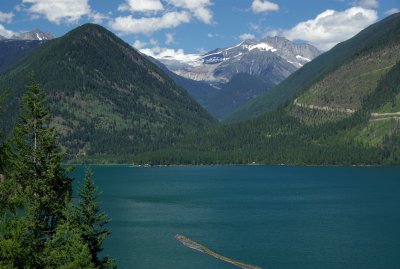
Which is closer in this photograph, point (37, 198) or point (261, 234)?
point (37, 198)

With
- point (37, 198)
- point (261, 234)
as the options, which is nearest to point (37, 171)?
point (37, 198)

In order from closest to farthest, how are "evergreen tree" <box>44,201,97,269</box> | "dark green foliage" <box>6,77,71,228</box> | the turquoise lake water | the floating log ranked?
"evergreen tree" <box>44,201,97,269</box> < "dark green foliage" <box>6,77,71,228</box> < the floating log < the turquoise lake water

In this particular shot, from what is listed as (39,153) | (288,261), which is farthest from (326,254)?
(39,153)

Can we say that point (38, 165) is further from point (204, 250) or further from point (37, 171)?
point (204, 250)

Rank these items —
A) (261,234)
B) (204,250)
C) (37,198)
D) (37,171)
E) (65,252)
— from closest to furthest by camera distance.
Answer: (65,252), (37,198), (37,171), (204,250), (261,234)

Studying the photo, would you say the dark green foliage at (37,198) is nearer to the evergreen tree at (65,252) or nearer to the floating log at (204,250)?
the evergreen tree at (65,252)

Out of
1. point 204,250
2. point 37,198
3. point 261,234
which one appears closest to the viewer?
point 37,198

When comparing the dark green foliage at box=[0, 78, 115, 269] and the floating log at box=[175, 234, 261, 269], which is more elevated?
the dark green foliage at box=[0, 78, 115, 269]

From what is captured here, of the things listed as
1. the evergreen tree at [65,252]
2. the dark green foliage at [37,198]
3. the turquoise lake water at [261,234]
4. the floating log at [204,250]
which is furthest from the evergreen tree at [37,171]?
the floating log at [204,250]

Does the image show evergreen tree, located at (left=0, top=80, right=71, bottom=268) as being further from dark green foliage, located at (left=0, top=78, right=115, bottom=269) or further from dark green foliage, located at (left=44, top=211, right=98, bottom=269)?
dark green foliage, located at (left=44, top=211, right=98, bottom=269)

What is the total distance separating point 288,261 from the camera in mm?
109062

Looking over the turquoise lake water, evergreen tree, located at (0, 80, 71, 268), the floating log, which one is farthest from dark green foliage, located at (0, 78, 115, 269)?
the floating log

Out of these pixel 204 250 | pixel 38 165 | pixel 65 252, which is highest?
pixel 38 165

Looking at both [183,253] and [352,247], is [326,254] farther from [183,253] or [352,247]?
[183,253]
